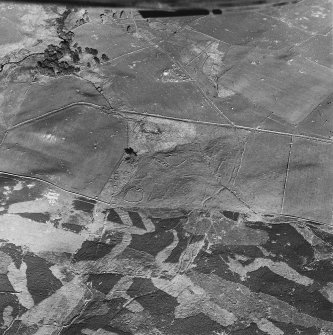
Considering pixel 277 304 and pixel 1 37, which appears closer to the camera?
pixel 277 304

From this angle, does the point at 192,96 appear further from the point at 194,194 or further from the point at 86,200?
the point at 86,200

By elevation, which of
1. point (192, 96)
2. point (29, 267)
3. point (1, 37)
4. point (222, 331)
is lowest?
point (222, 331)

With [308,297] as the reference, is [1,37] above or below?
above

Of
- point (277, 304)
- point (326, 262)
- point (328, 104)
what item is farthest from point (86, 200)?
point (328, 104)

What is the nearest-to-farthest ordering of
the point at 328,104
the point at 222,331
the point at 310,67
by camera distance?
the point at 222,331 < the point at 328,104 < the point at 310,67

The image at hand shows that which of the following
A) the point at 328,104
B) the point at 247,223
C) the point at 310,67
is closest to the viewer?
the point at 247,223

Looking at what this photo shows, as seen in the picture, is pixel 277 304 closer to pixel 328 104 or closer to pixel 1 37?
pixel 328 104
